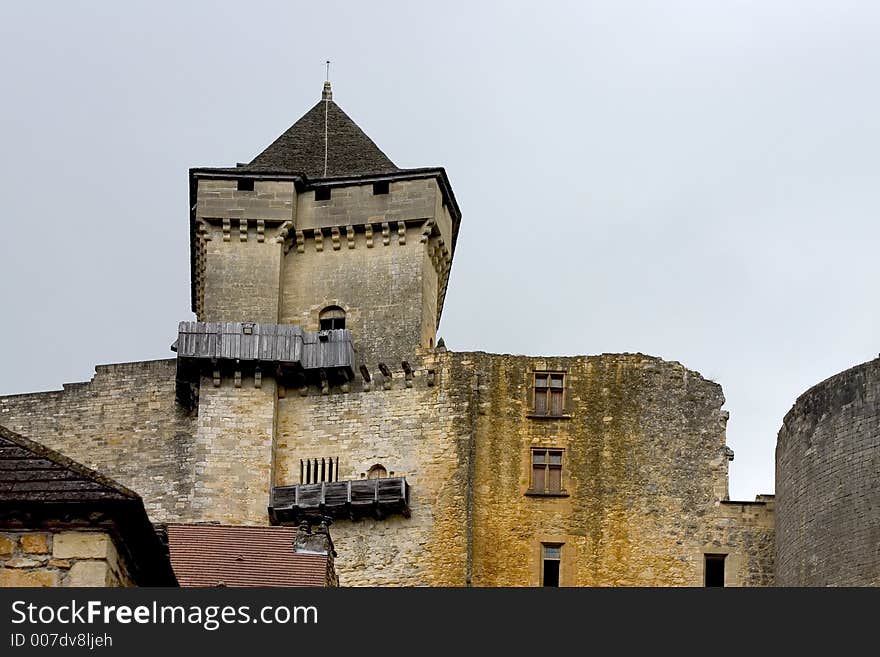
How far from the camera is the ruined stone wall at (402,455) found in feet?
138

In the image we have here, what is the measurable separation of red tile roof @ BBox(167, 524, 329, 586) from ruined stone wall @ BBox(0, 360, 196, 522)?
14.9m

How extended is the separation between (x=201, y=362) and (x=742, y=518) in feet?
37.2

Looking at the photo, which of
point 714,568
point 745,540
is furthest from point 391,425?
point 745,540

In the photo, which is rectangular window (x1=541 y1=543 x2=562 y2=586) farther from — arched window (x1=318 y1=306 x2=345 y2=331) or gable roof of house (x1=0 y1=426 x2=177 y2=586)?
gable roof of house (x1=0 y1=426 x2=177 y2=586)

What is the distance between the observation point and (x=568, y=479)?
141 feet

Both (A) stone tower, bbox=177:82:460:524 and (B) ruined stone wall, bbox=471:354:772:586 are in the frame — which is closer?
(B) ruined stone wall, bbox=471:354:772:586

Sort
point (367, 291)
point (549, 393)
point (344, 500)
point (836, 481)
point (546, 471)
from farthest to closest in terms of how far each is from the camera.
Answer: point (367, 291) < point (549, 393) < point (546, 471) < point (344, 500) < point (836, 481)

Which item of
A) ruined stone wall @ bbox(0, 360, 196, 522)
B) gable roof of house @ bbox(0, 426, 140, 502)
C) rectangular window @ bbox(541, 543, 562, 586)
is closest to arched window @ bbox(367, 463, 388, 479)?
rectangular window @ bbox(541, 543, 562, 586)

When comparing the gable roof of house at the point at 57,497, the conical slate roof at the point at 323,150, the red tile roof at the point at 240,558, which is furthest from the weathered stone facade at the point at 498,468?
the gable roof of house at the point at 57,497

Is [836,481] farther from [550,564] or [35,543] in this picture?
[35,543]

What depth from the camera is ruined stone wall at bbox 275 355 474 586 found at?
1654 inches

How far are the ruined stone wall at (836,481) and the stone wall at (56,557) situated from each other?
850 inches

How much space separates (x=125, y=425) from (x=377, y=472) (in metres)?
6.13

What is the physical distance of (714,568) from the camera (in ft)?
139
